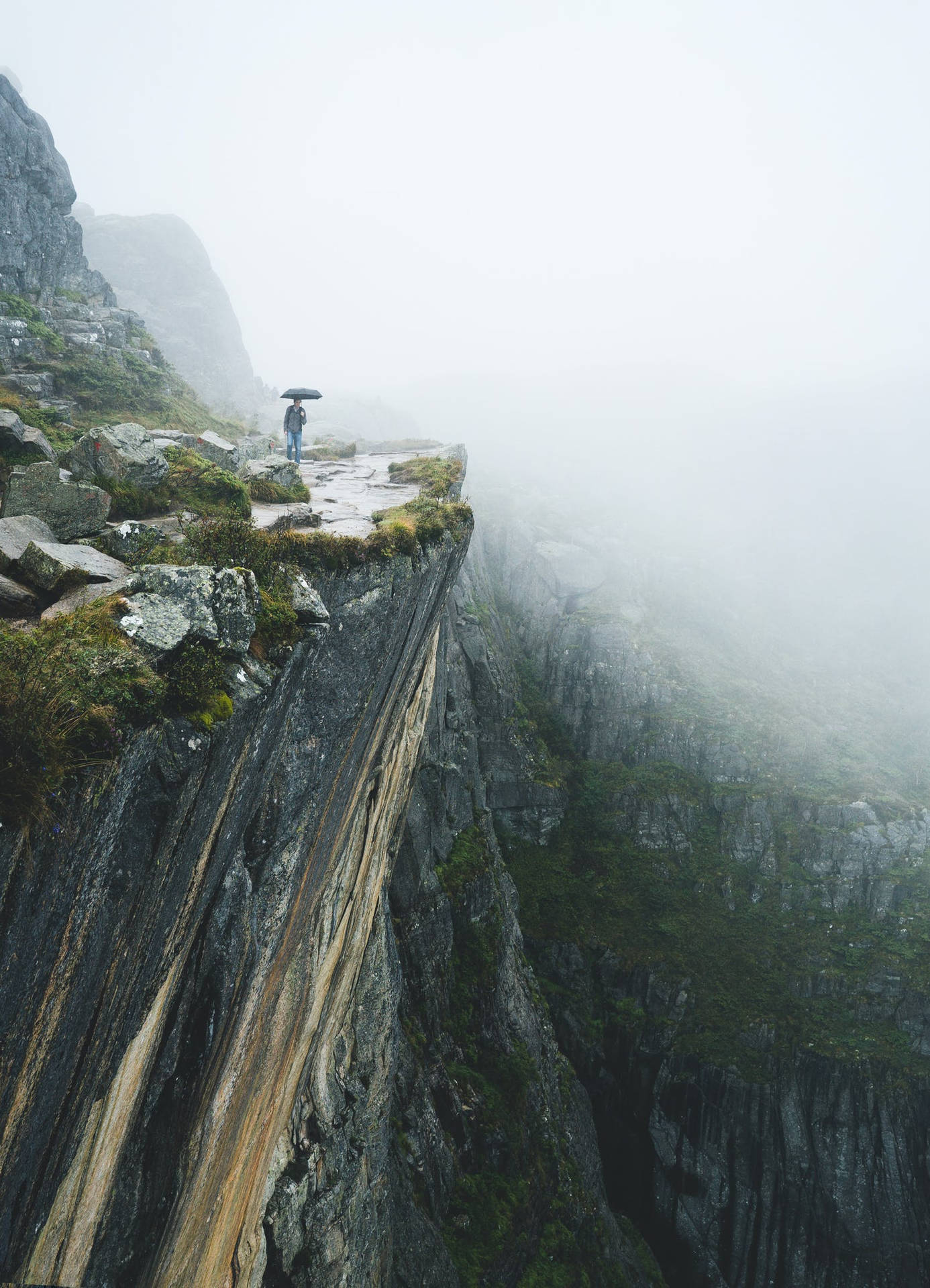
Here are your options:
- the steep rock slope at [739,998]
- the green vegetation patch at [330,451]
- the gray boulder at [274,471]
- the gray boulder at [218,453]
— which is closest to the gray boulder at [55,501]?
the gray boulder at [274,471]

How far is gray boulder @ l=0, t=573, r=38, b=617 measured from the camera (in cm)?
584

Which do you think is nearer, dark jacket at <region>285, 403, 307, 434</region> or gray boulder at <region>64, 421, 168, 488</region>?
gray boulder at <region>64, 421, 168, 488</region>

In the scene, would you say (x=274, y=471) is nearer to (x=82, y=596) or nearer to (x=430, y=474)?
(x=430, y=474)

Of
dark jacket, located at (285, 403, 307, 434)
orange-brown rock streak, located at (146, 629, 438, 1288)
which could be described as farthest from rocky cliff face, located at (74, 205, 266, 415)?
orange-brown rock streak, located at (146, 629, 438, 1288)

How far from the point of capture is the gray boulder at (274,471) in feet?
43.7

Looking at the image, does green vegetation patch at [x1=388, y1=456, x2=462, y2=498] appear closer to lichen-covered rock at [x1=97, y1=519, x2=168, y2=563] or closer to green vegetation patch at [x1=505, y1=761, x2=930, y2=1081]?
lichen-covered rock at [x1=97, y1=519, x2=168, y2=563]

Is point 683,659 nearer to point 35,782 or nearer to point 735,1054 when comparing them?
point 735,1054

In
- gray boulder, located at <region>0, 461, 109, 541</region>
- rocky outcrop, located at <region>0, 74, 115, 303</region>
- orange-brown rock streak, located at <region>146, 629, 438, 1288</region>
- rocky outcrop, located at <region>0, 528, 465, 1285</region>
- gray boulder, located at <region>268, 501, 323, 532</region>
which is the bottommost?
orange-brown rock streak, located at <region>146, 629, 438, 1288</region>

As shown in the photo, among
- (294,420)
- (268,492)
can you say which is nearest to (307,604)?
(268,492)

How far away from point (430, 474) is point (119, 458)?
9.31 m

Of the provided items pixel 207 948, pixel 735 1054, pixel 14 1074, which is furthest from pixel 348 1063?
pixel 735 1054

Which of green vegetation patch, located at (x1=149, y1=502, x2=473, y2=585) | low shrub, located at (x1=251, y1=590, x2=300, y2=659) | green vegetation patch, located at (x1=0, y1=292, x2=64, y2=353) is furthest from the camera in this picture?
green vegetation patch, located at (x1=0, y1=292, x2=64, y2=353)

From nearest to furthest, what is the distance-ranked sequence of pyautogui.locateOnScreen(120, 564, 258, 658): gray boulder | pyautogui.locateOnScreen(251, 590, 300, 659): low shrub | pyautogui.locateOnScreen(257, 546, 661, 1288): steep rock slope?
pyautogui.locateOnScreen(120, 564, 258, 658): gray boulder
pyautogui.locateOnScreen(251, 590, 300, 659): low shrub
pyautogui.locateOnScreen(257, 546, 661, 1288): steep rock slope

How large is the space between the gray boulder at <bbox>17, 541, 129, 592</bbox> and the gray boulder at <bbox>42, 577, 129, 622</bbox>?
4.1 inches
